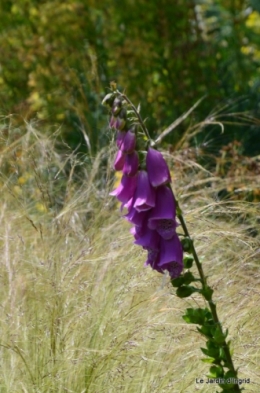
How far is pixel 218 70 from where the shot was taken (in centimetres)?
566

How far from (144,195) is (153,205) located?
1.1 inches

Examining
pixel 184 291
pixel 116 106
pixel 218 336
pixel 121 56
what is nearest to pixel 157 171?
pixel 116 106

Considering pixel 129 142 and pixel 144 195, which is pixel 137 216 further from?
pixel 129 142

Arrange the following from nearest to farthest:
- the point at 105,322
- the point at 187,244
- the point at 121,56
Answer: the point at 187,244
the point at 105,322
the point at 121,56

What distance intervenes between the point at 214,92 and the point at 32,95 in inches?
51.3

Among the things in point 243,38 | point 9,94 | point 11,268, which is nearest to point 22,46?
point 9,94

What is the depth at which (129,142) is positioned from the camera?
1630 millimetres

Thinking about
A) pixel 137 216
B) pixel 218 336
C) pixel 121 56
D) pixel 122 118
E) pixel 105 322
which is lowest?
pixel 105 322

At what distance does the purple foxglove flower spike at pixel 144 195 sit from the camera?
1653mm

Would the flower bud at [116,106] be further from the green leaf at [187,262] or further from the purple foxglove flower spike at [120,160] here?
the green leaf at [187,262]

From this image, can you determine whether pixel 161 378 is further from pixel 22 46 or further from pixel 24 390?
pixel 22 46

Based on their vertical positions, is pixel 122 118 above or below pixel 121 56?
above

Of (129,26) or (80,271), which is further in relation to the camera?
(129,26)

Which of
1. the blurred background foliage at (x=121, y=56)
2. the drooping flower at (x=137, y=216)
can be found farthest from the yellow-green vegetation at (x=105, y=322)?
the blurred background foliage at (x=121, y=56)
